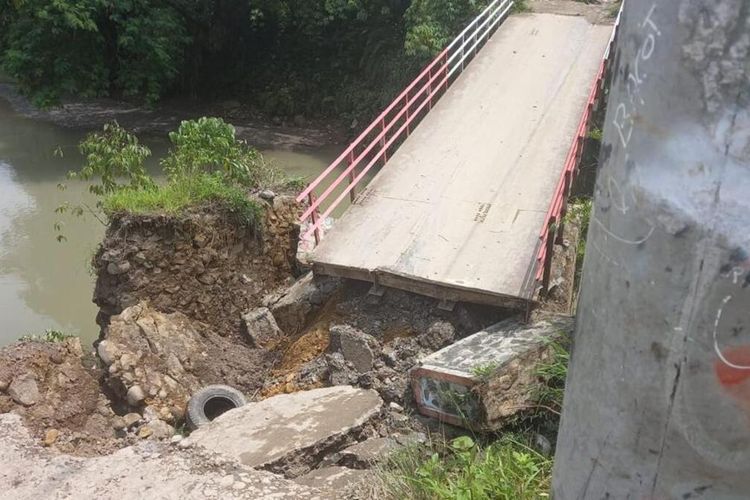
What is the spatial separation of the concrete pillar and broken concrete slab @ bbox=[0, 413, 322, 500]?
270 cm

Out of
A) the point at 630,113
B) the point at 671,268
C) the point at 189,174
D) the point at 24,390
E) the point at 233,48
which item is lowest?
the point at 24,390

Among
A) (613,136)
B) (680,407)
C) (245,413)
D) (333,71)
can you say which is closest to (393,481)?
(245,413)

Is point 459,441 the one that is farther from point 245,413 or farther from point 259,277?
point 259,277

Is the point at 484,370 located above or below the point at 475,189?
below

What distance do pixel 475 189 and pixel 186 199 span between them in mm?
2821

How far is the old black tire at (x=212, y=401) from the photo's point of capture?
5.50 m

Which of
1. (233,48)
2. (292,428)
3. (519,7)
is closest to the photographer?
(292,428)

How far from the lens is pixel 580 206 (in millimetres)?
7402

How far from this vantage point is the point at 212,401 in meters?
5.72

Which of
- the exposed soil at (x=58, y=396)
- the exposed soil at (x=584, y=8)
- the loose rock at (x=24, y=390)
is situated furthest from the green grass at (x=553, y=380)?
the exposed soil at (x=584, y=8)

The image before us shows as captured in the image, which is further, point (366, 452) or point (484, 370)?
point (366, 452)

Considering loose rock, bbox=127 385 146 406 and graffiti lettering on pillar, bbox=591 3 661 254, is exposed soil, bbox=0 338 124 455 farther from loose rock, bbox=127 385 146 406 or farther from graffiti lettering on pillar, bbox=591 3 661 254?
graffiti lettering on pillar, bbox=591 3 661 254

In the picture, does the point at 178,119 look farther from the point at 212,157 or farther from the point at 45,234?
the point at 212,157

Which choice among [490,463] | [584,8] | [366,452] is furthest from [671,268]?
[584,8]
